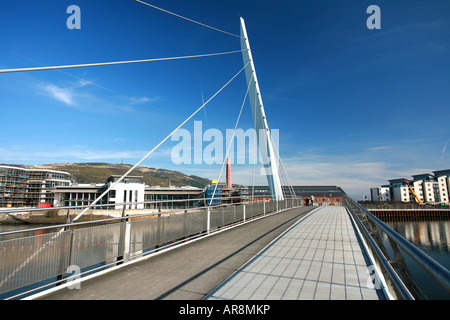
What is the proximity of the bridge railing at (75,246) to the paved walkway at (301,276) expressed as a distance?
2311 millimetres

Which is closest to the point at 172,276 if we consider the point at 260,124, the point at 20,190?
the point at 260,124

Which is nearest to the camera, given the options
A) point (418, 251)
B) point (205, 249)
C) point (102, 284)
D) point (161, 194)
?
point (418, 251)

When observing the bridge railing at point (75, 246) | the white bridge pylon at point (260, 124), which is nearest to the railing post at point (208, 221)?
the bridge railing at point (75, 246)

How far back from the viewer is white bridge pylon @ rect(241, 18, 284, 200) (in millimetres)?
22141

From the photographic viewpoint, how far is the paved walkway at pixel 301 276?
3.36 metres

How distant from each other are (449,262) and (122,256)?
30526mm

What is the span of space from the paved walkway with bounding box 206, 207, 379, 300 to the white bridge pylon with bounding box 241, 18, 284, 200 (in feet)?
51.7

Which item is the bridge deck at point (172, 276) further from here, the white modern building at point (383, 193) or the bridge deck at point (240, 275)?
the white modern building at point (383, 193)

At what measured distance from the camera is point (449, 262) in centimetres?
2294

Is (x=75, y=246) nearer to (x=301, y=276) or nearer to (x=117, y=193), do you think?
(x=301, y=276)

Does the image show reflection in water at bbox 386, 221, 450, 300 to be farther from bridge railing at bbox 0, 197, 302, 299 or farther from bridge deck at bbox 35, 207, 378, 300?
bridge railing at bbox 0, 197, 302, 299
